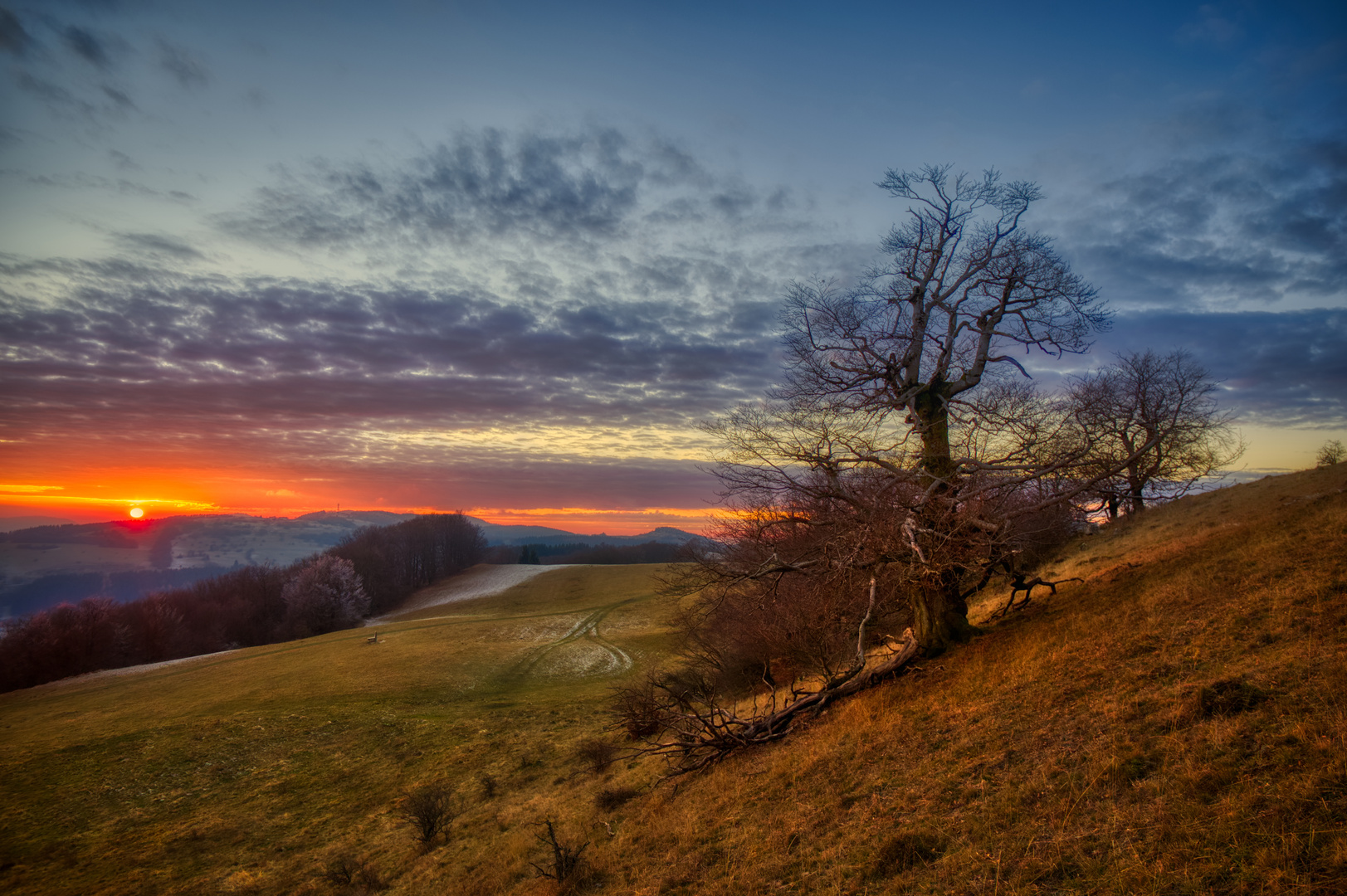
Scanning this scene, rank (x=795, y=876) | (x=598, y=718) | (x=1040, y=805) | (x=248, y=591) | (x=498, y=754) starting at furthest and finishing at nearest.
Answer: (x=248, y=591) → (x=598, y=718) → (x=498, y=754) → (x=795, y=876) → (x=1040, y=805)

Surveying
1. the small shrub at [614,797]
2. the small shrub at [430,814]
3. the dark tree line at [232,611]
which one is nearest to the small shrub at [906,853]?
the small shrub at [614,797]

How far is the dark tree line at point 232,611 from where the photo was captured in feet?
194

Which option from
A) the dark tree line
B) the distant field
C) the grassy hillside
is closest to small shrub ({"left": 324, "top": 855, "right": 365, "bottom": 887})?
the grassy hillside

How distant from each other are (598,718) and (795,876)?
818 inches

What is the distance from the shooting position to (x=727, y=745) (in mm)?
12648

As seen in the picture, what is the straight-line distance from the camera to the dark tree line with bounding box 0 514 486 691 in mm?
59219

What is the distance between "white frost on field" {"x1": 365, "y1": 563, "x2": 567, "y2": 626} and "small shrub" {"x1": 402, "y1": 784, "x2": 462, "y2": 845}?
59.4 metres

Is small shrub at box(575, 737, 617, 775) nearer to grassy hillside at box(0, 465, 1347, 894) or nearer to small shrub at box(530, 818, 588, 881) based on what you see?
grassy hillside at box(0, 465, 1347, 894)

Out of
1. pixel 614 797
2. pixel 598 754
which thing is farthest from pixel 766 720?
pixel 598 754

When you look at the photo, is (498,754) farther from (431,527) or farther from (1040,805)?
(431,527)

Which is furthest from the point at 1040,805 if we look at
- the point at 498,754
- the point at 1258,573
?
the point at 498,754

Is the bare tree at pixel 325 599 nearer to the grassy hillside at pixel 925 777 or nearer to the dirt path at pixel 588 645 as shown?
the dirt path at pixel 588 645

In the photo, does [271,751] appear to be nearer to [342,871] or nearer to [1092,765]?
[342,871]

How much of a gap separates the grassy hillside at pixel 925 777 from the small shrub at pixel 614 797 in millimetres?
358
